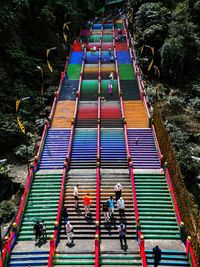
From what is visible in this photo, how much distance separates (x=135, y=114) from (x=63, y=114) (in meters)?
6.34

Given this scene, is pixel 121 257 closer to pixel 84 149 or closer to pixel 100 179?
pixel 100 179

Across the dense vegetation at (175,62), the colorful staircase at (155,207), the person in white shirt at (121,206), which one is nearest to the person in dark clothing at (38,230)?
the person in white shirt at (121,206)

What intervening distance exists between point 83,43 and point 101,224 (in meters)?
36.6

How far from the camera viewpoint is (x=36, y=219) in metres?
21.2

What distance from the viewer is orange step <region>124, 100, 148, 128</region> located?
3119cm

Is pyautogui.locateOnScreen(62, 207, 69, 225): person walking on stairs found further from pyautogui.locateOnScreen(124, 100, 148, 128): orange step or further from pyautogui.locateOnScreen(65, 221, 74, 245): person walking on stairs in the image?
pyautogui.locateOnScreen(124, 100, 148, 128): orange step

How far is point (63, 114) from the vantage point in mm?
32875

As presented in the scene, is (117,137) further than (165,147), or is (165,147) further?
(117,137)

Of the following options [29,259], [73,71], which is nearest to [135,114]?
[73,71]

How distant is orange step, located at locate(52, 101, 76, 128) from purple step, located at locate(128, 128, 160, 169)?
5.49 meters

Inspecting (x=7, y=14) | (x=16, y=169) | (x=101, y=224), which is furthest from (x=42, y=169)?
(x=7, y=14)

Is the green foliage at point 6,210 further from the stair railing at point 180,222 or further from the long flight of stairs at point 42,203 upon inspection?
the stair railing at point 180,222

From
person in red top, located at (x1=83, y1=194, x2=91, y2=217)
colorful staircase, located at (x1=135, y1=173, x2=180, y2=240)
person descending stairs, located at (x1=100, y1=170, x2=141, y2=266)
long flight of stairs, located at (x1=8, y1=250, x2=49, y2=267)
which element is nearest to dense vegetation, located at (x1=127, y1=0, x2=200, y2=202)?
colorful staircase, located at (x1=135, y1=173, x2=180, y2=240)

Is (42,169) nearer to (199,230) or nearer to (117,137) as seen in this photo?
(117,137)
